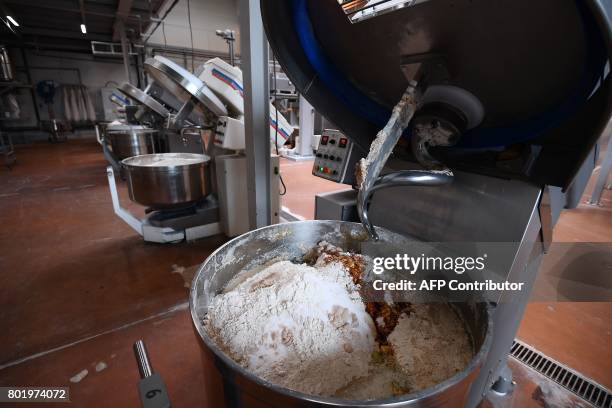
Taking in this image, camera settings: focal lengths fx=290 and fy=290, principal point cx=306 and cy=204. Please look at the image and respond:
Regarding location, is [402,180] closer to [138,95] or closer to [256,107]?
[256,107]

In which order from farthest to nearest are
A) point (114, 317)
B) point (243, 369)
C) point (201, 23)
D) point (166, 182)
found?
1. point (201, 23)
2. point (166, 182)
3. point (114, 317)
4. point (243, 369)

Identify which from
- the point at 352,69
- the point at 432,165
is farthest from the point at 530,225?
the point at 352,69

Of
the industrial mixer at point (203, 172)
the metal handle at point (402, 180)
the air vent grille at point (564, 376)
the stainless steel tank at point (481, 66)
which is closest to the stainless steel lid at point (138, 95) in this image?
the industrial mixer at point (203, 172)

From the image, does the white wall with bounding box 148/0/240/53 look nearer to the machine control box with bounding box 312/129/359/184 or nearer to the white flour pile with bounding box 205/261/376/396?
the machine control box with bounding box 312/129/359/184

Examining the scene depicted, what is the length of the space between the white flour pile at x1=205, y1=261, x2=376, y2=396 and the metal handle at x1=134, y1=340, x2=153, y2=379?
100mm

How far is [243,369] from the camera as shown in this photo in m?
0.31

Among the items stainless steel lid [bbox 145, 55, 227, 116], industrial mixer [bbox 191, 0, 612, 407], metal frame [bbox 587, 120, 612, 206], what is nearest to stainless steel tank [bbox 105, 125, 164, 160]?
stainless steel lid [bbox 145, 55, 227, 116]

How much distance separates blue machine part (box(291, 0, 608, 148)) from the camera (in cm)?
36

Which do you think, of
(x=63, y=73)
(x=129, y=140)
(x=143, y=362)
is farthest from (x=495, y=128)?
(x=63, y=73)

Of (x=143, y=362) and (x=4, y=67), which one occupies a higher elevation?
(x=4, y=67)

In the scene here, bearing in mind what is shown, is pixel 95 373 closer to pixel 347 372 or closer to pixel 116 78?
pixel 347 372

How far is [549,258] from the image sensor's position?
1641 mm

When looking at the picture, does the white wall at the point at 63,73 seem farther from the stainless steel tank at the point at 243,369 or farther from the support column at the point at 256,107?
the stainless steel tank at the point at 243,369

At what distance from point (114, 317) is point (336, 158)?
1.12m
